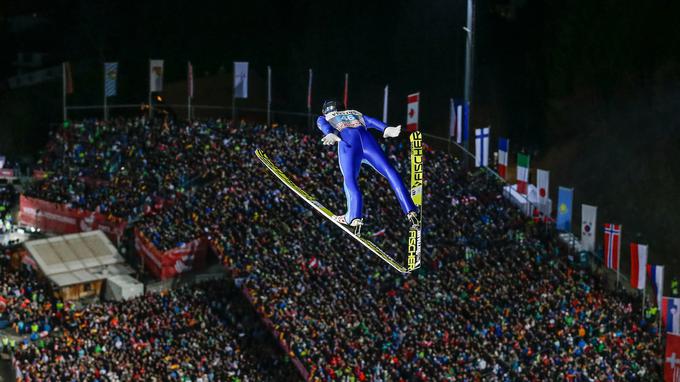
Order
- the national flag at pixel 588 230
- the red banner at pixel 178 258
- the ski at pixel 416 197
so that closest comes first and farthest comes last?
the ski at pixel 416 197, the national flag at pixel 588 230, the red banner at pixel 178 258

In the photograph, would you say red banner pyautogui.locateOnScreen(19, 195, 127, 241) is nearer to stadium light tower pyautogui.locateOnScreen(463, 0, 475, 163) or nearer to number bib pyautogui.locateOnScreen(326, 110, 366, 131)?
stadium light tower pyautogui.locateOnScreen(463, 0, 475, 163)

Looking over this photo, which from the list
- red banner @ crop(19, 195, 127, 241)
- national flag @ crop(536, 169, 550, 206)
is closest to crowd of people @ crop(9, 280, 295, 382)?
red banner @ crop(19, 195, 127, 241)

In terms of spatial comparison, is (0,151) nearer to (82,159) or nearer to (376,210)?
(82,159)

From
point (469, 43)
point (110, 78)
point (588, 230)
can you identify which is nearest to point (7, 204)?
point (110, 78)

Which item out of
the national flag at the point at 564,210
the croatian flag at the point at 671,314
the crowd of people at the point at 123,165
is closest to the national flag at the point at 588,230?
the national flag at the point at 564,210

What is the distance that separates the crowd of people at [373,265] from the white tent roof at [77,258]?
1639 mm

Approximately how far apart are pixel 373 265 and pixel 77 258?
12.3 meters

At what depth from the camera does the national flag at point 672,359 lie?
113ft

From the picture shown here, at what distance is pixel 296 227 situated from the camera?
1679 inches

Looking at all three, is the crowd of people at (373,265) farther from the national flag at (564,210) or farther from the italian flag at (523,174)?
the italian flag at (523,174)

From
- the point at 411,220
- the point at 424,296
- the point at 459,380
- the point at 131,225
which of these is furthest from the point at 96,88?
the point at 411,220

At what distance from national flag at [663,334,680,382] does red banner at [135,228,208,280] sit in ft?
58.0

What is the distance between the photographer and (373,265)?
39.9 meters

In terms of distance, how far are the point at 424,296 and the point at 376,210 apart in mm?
4608
